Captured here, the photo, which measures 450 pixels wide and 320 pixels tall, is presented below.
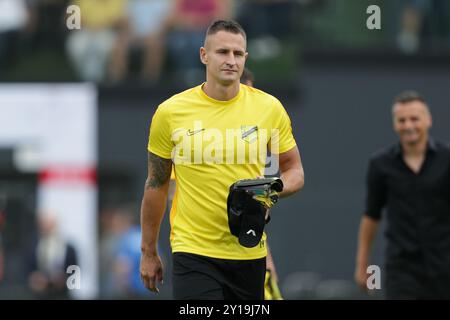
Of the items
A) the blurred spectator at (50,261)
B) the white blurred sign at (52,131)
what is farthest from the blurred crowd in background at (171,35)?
the blurred spectator at (50,261)

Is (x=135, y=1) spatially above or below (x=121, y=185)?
above

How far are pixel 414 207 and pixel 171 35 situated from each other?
9.74 meters

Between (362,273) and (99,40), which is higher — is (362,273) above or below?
below

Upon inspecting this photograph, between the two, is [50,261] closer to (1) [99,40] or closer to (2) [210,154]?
(1) [99,40]

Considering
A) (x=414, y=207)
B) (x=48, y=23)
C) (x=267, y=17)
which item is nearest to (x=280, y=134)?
(x=414, y=207)

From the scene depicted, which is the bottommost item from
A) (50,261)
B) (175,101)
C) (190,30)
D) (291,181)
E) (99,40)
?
(50,261)

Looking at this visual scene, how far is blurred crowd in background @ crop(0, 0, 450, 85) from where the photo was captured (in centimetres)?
1923

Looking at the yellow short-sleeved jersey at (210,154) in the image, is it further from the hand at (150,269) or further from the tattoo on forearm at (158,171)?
the hand at (150,269)

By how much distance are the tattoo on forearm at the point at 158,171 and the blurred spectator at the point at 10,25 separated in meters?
11.9

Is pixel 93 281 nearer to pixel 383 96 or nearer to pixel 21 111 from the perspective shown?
pixel 21 111

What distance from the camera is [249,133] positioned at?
8305 millimetres

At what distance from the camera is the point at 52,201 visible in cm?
1953
